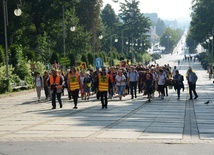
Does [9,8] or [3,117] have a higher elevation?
[9,8]

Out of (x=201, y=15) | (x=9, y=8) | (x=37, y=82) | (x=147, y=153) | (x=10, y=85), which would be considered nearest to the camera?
(x=147, y=153)

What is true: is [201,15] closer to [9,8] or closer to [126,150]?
[9,8]

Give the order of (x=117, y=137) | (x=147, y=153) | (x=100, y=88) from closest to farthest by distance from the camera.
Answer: (x=147, y=153) < (x=117, y=137) < (x=100, y=88)

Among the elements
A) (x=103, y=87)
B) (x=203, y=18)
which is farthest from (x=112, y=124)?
(x=203, y=18)

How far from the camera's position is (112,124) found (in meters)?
16.4

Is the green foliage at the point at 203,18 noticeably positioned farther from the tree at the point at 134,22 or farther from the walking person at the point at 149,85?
the walking person at the point at 149,85

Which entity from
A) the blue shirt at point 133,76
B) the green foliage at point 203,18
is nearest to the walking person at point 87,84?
the blue shirt at point 133,76

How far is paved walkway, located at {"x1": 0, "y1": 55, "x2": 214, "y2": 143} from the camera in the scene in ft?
44.2

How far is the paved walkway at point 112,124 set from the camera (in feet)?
44.2

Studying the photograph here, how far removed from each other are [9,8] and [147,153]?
51026mm

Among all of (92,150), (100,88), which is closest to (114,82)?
(100,88)

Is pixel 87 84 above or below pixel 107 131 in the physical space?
above

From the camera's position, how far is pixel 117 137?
13391mm

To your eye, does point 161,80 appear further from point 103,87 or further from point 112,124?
point 112,124
